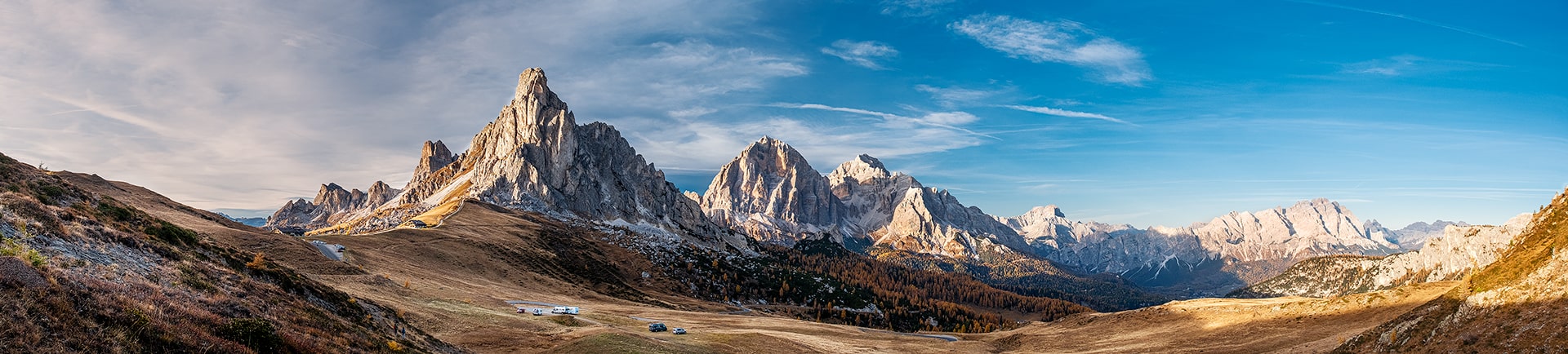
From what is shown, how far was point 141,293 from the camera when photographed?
21.7 metres

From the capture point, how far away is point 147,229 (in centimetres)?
3284

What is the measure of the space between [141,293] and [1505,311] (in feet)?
186

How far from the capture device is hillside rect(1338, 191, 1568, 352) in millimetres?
25531

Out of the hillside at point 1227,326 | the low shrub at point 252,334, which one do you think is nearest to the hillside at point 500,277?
the low shrub at point 252,334

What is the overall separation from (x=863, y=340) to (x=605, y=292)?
80402 millimetres

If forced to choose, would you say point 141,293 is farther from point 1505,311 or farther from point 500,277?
point 500,277

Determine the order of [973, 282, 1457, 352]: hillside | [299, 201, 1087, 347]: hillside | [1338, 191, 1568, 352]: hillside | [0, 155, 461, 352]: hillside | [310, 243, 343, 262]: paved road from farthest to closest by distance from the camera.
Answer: [310, 243, 343, 262]: paved road, [299, 201, 1087, 347]: hillside, [973, 282, 1457, 352]: hillside, [1338, 191, 1568, 352]: hillside, [0, 155, 461, 352]: hillside

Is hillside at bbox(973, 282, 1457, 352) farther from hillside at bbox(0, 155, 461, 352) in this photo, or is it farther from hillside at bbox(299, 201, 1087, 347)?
hillside at bbox(0, 155, 461, 352)

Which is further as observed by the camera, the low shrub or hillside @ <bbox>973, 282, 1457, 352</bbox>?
hillside @ <bbox>973, 282, 1457, 352</bbox>

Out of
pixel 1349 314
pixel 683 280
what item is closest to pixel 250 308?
pixel 1349 314

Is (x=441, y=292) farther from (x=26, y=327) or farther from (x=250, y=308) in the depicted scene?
(x=26, y=327)

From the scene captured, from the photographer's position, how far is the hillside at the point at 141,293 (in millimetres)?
16500

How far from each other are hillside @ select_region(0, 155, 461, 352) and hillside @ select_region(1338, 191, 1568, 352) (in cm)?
4874

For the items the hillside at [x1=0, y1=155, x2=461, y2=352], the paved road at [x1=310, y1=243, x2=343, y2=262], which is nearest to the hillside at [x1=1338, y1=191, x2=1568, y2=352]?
the hillside at [x1=0, y1=155, x2=461, y2=352]
